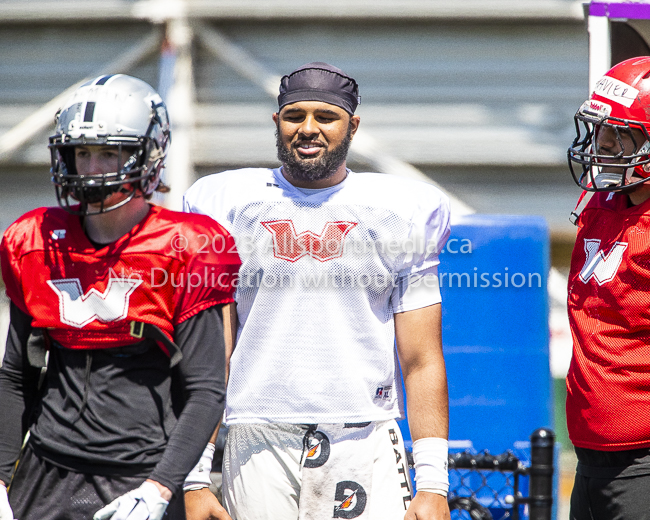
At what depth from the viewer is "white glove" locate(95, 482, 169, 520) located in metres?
1.84

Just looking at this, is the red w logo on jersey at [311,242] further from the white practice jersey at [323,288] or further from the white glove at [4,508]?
the white glove at [4,508]

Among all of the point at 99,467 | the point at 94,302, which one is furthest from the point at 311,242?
the point at 99,467

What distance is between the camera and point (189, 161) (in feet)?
22.4

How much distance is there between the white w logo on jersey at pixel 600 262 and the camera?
Result: 255 cm

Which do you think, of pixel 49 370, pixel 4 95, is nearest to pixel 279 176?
pixel 49 370

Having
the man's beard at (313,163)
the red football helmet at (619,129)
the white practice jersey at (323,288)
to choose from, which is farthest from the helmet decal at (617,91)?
the man's beard at (313,163)

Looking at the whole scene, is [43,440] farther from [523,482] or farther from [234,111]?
[234,111]

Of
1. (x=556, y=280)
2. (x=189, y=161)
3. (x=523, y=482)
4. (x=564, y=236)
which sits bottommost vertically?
(x=523, y=482)

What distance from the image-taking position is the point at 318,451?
7.73 ft

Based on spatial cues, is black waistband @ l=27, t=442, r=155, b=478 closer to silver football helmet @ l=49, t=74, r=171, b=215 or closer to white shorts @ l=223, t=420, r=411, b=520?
white shorts @ l=223, t=420, r=411, b=520

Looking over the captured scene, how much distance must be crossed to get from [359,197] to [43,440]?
116 centimetres

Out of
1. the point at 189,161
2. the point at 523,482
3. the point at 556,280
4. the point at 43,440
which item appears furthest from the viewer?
the point at 189,161

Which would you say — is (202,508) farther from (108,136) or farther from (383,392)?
(108,136)

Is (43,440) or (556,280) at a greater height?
(556,280)
